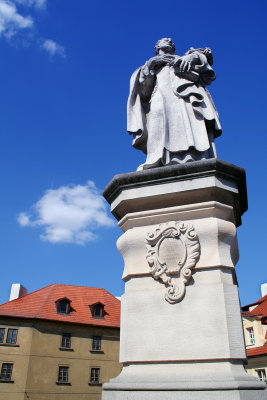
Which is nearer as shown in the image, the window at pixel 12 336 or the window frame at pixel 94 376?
the window at pixel 12 336

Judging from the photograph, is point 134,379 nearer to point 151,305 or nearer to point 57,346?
point 151,305

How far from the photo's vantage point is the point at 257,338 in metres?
26.7

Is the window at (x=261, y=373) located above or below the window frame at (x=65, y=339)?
below

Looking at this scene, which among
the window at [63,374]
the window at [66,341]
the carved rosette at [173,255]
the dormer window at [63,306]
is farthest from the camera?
the dormer window at [63,306]

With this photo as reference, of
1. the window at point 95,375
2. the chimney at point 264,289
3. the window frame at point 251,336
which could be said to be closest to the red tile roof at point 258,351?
the window frame at point 251,336

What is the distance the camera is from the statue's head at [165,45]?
528cm

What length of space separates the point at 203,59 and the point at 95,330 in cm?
3625

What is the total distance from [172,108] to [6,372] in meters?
35.3

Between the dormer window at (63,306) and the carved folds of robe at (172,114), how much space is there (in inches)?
1403

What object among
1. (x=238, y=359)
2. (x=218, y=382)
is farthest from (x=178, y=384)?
(x=238, y=359)

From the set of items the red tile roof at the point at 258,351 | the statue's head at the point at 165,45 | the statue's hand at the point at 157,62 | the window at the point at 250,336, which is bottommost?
the red tile roof at the point at 258,351

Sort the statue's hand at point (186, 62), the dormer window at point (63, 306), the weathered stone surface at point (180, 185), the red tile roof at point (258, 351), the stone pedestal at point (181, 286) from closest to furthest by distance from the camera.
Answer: the stone pedestal at point (181, 286) < the weathered stone surface at point (180, 185) < the statue's hand at point (186, 62) < the red tile roof at point (258, 351) < the dormer window at point (63, 306)

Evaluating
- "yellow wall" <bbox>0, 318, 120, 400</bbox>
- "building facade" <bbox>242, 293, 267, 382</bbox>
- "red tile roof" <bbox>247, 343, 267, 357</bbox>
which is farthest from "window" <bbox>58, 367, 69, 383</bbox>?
"red tile roof" <bbox>247, 343, 267, 357</bbox>

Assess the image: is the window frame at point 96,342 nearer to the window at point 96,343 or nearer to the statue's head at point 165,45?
the window at point 96,343
